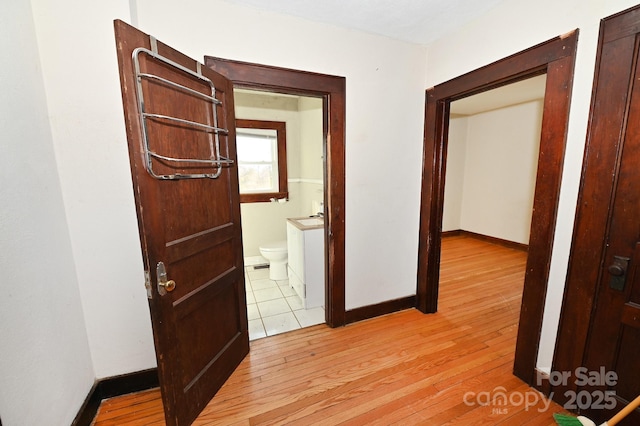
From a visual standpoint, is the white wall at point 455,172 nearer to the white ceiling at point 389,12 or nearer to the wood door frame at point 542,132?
the wood door frame at point 542,132

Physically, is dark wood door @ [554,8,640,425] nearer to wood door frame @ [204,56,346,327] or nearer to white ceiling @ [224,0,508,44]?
white ceiling @ [224,0,508,44]

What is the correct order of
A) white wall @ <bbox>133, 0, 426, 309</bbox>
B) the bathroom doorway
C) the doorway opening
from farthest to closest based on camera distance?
the bathroom doorway < the doorway opening < white wall @ <bbox>133, 0, 426, 309</bbox>

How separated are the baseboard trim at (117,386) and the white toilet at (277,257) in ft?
5.10

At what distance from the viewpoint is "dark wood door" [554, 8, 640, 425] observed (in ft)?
3.48

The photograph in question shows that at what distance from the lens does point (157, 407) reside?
1.44m

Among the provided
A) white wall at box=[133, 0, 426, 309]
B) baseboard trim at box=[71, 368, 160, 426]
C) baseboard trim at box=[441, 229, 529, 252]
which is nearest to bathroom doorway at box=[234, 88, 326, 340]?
white wall at box=[133, 0, 426, 309]

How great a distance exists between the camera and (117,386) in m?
1.48

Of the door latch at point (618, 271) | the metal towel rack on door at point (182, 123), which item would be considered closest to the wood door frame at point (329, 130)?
the metal towel rack on door at point (182, 123)

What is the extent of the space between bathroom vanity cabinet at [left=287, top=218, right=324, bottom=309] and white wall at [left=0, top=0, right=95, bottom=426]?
1573 millimetres

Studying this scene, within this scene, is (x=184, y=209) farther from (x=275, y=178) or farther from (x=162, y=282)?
(x=275, y=178)

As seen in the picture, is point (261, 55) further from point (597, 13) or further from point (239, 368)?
point (239, 368)

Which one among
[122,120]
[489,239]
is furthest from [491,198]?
[122,120]

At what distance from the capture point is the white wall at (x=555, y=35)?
3.84 ft

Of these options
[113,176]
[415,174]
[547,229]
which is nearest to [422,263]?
[415,174]
